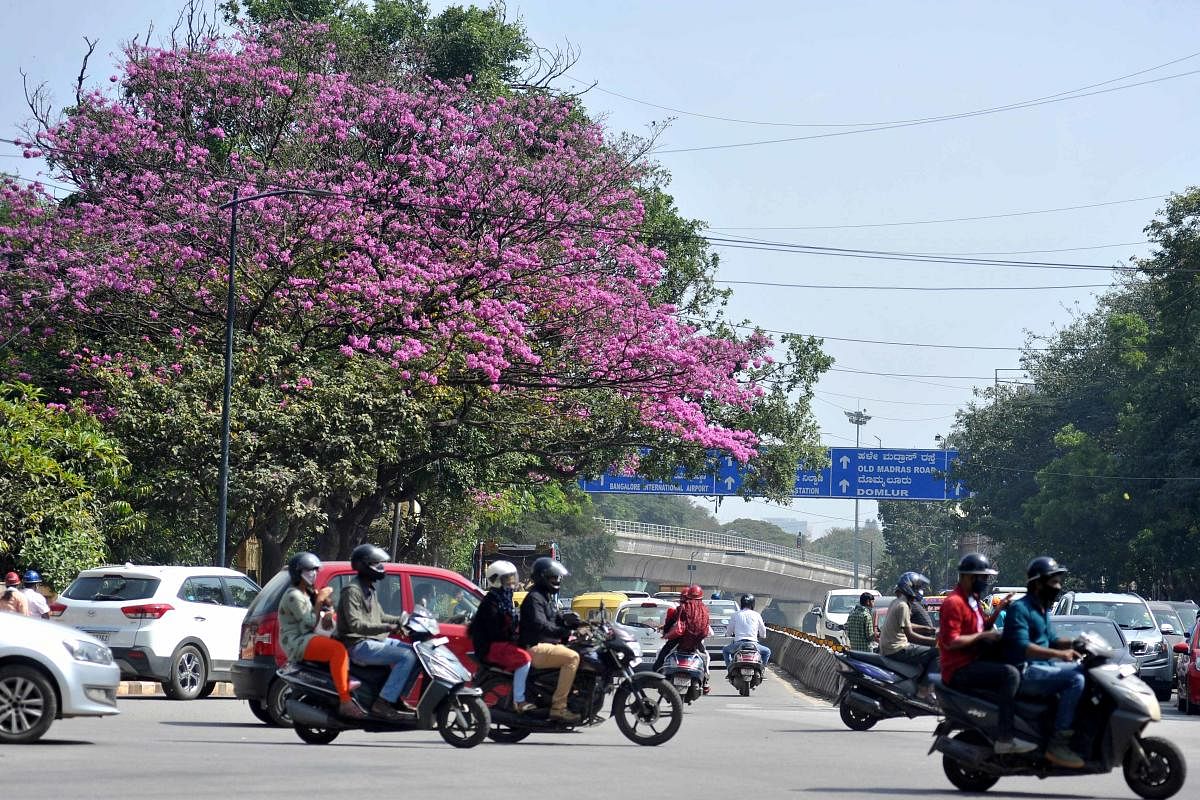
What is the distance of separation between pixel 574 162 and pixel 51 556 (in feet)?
48.1

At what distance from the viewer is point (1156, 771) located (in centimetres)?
1091

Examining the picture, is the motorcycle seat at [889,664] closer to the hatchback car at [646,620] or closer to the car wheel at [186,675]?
the car wheel at [186,675]

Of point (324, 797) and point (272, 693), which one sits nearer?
point (324, 797)

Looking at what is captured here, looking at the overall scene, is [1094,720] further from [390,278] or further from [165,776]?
[390,278]

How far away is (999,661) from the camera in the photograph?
1123cm

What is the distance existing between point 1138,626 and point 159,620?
17.5 m

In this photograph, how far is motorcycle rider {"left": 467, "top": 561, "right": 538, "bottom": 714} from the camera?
1481 cm

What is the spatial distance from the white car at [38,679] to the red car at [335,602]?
2801 mm

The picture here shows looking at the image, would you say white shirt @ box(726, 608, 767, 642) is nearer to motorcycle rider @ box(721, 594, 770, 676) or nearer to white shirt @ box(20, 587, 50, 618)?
motorcycle rider @ box(721, 594, 770, 676)

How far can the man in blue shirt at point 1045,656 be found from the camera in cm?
1094

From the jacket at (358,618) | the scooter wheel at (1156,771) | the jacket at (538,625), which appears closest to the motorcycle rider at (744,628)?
the jacket at (538,625)

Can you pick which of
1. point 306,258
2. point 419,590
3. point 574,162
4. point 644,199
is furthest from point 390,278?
point 419,590

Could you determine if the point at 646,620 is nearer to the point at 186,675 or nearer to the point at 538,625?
the point at 186,675

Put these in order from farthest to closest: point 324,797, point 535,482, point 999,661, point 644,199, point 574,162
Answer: point 644,199, point 535,482, point 574,162, point 999,661, point 324,797
